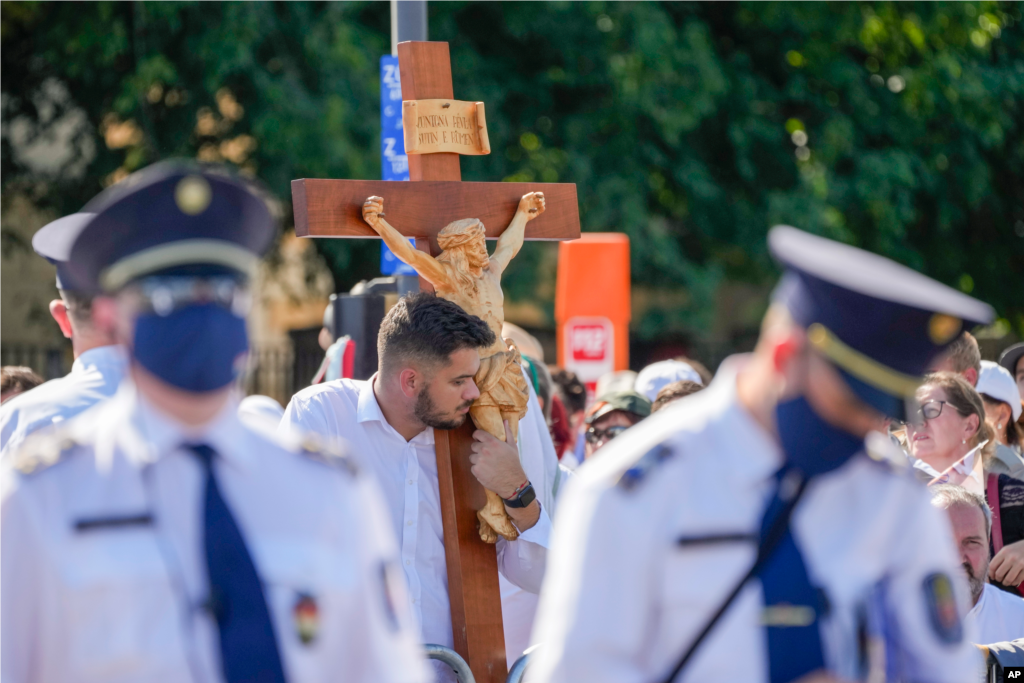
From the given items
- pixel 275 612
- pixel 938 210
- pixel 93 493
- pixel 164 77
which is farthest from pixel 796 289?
pixel 938 210

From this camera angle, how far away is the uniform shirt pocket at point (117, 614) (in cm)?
184

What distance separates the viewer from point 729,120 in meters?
14.2

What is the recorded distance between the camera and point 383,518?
7.13 feet

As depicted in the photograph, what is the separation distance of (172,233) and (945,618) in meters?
1.44

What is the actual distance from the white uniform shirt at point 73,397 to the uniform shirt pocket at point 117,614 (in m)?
1.68

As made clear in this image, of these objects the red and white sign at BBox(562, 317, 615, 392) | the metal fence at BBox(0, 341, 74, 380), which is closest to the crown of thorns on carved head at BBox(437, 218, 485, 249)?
the red and white sign at BBox(562, 317, 615, 392)

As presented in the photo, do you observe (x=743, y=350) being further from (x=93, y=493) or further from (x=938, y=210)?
(x=93, y=493)

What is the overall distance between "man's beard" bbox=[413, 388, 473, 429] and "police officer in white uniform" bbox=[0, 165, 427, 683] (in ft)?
6.23

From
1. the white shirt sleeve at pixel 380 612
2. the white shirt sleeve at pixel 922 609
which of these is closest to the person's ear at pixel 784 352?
the white shirt sleeve at pixel 922 609

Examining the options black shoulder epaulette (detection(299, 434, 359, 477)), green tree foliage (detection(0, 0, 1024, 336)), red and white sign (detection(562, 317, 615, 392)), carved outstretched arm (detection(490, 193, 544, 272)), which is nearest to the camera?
black shoulder epaulette (detection(299, 434, 359, 477))

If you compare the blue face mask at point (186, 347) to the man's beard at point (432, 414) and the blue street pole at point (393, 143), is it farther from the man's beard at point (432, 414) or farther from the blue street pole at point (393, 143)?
the blue street pole at point (393, 143)

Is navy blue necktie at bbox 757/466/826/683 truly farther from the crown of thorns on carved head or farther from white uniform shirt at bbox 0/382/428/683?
the crown of thorns on carved head

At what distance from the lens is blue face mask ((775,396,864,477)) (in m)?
2.00

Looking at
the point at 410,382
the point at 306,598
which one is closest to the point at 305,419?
the point at 410,382
